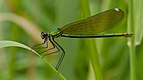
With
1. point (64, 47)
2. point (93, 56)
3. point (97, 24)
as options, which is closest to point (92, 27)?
point (97, 24)

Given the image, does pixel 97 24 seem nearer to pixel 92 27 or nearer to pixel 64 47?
pixel 92 27

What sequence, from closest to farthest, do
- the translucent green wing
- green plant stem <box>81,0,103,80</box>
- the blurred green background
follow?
1. green plant stem <box>81,0,103,80</box>
2. the translucent green wing
3. the blurred green background

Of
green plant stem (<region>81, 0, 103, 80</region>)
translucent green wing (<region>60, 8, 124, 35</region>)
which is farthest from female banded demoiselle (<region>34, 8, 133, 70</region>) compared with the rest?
green plant stem (<region>81, 0, 103, 80</region>)

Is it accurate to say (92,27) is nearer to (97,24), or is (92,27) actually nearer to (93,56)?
(97,24)

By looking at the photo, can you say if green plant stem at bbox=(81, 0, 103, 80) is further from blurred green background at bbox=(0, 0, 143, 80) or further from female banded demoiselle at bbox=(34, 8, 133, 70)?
blurred green background at bbox=(0, 0, 143, 80)

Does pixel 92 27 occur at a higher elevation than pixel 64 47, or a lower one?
higher

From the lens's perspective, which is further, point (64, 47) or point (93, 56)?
point (64, 47)

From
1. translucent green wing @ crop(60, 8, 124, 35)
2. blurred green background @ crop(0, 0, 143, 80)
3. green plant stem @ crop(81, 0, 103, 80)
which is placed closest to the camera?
green plant stem @ crop(81, 0, 103, 80)

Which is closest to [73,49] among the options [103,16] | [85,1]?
[103,16]

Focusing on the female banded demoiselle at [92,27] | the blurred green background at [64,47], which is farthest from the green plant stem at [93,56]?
the blurred green background at [64,47]

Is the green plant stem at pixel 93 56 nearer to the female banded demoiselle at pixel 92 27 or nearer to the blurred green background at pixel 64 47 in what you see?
the female banded demoiselle at pixel 92 27
